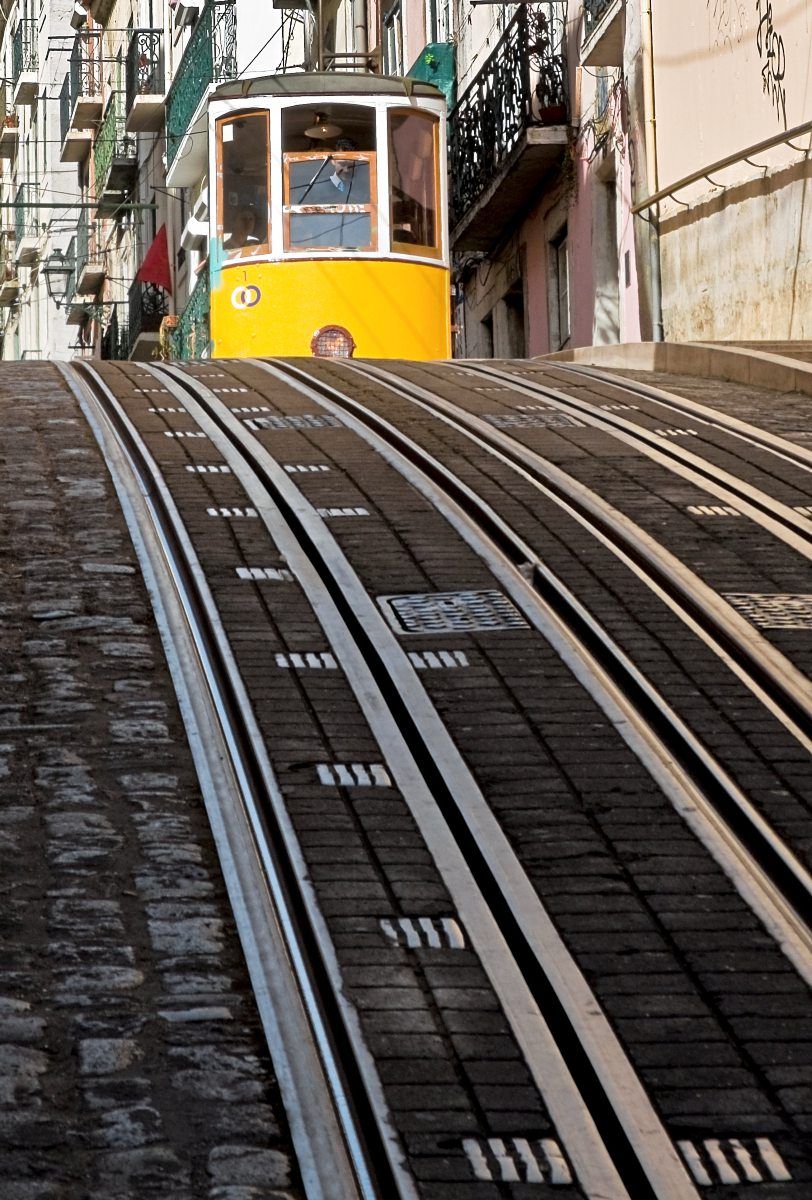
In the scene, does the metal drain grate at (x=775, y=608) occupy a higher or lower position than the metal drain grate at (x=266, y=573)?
lower

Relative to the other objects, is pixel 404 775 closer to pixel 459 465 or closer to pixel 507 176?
pixel 459 465

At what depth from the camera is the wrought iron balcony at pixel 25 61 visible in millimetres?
58531

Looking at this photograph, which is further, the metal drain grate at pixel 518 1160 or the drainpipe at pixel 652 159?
the drainpipe at pixel 652 159

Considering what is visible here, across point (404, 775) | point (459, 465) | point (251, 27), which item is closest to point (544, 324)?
point (251, 27)

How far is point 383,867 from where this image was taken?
241 inches

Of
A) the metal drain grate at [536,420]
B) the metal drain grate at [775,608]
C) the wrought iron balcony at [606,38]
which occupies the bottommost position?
the metal drain grate at [775,608]

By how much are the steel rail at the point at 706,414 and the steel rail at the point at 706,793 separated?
239cm

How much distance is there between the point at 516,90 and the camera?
84.4 ft

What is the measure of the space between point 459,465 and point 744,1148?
22.5 feet

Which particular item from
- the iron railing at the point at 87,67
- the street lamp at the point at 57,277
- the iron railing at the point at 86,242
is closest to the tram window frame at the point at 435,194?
the iron railing at the point at 87,67

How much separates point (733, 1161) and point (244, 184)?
18935mm

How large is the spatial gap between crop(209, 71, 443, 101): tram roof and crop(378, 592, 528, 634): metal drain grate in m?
14.7

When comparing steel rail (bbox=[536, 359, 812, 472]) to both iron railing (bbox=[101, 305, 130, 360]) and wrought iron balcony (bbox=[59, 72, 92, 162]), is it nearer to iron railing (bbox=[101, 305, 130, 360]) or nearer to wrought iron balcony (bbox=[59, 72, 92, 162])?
iron railing (bbox=[101, 305, 130, 360])

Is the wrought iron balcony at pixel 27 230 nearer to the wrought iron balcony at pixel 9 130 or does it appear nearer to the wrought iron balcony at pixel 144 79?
the wrought iron balcony at pixel 9 130
